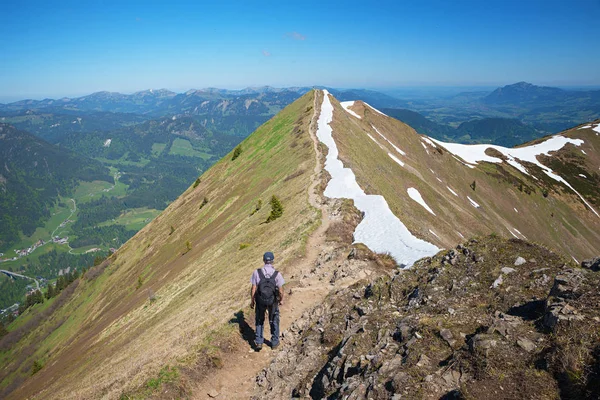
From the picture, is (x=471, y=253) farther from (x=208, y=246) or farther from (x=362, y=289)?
(x=208, y=246)

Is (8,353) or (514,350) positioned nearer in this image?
(514,350)

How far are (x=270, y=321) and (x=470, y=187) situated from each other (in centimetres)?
9282

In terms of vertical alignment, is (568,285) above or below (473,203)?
above

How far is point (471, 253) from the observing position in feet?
48.6

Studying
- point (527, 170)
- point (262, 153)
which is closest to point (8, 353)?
point (262, 153)

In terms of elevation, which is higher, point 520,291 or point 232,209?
point 520,291

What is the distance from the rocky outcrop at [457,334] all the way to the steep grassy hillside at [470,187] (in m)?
22.0

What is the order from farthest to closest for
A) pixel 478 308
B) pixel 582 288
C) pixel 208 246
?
1. pixel 208 246
2. pixel 478 308
3. pixel 582 288

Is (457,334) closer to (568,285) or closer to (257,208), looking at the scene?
(568,285)

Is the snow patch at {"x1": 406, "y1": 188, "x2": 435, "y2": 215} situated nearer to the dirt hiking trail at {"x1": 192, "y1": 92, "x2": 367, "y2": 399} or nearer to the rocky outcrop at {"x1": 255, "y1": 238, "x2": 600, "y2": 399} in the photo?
the dirt hiking trail at {"x1": 192, "y1": 92, "x2": 367, "y2": 399}

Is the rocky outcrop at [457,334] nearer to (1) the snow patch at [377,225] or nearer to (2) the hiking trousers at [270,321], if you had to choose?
(2) the hiking trousers at [270,321]

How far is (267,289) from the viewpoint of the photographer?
13547mm

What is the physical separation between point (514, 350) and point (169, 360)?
46.7ft

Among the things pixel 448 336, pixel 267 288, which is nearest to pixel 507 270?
pixel 448 336
